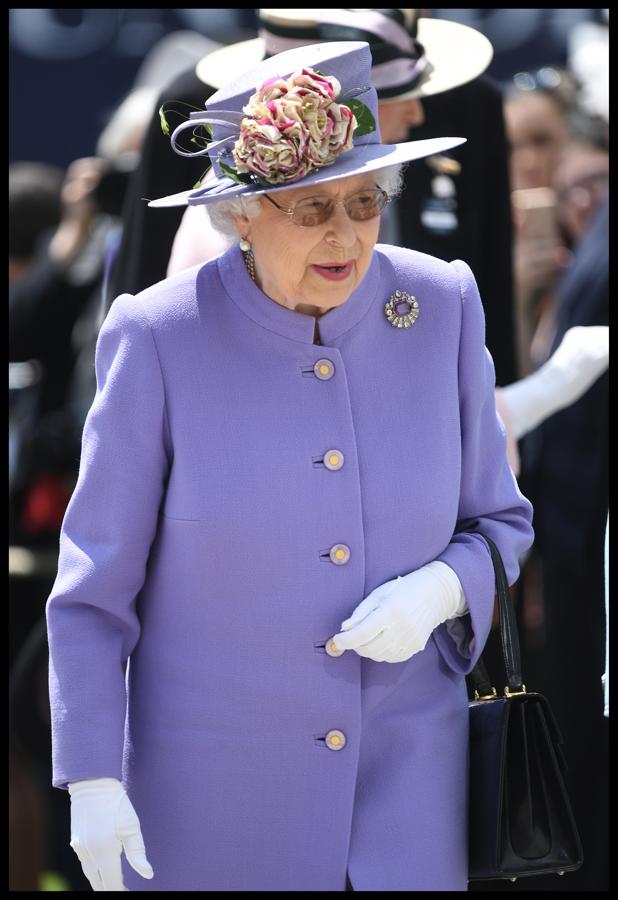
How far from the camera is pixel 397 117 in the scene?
14.3ft

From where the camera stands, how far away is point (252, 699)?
326cm

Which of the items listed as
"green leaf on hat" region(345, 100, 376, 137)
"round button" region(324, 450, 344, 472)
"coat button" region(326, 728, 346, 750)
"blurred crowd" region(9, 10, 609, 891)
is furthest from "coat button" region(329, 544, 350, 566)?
"blurred crowd" region(9, 10, 609, 891)

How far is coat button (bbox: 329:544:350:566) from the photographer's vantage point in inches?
128

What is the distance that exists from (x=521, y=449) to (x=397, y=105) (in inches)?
66.5

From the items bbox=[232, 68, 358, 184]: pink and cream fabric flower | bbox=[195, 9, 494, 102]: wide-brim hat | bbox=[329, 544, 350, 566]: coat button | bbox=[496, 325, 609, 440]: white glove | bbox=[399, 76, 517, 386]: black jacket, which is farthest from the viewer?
bbox=[399, 76, 517, 386]: black jacket

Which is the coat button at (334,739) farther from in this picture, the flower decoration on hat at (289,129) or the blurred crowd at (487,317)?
the flower decoration on hat at (289,129)

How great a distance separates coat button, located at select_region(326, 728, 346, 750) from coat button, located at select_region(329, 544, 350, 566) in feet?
1.03

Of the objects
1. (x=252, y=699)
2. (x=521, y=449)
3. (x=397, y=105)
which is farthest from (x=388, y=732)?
(x=521, y=449)

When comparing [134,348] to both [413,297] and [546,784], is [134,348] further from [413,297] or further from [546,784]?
[546,784]

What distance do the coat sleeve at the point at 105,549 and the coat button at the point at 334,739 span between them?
0.38 m

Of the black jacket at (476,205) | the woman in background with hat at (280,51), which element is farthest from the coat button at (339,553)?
the black jacket at (476,205)

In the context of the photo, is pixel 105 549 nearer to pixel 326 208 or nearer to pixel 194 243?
pixel 326 208

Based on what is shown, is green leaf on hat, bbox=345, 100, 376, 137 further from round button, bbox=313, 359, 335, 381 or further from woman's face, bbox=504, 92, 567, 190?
woman's face, bbox=504, 92, 567, 190
